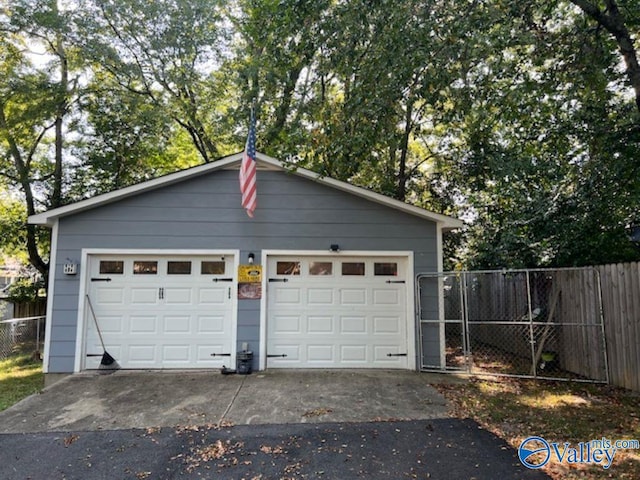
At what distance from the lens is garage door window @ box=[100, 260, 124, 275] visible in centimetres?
666

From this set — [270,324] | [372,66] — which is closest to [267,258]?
[270,324]

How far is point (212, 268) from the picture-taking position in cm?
676

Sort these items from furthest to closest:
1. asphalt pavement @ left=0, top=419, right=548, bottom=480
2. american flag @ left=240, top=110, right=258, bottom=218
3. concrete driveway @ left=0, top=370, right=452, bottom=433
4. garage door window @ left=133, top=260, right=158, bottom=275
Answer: garage door window @ left=133, top=260, right=158, bottom=275 < american flag @ left=240, top=110, right=258, bottom=218 < concrete driveway @ left=0, top=370, right=452, bottom=433 < asphalt pavement @ left=0, top=419, right=548, bottom=480

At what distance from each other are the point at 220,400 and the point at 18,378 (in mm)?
3827

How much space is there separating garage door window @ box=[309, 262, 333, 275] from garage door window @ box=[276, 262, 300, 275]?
0.25 metres

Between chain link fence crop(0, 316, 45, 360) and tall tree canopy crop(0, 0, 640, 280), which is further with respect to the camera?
chain link fence crop(0, 316, 45, 360)

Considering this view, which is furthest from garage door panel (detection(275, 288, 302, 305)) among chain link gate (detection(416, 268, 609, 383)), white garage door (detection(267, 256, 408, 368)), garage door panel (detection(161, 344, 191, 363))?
chain link gate (detection(416, 268, 609, 383))

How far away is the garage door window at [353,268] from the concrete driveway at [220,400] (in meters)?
1.68

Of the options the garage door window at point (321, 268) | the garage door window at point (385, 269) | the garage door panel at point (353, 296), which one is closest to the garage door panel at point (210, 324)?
the garage door window at point (321, 268)

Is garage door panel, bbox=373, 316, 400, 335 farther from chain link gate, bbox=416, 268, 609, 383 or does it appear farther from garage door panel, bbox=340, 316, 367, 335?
chain link gate, bbox=416, 268, 609, 383

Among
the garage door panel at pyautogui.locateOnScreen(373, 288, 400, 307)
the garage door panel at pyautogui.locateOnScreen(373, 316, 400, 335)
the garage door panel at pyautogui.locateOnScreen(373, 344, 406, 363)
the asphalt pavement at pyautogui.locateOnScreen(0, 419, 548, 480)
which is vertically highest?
the garage door panel at pyautogui.locateOnScreen(373, 288, 400, 307)

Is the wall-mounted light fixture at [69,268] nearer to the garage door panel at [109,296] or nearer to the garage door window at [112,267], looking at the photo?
the garage door window at [112,267]

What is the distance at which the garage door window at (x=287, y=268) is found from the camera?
6.84 metres

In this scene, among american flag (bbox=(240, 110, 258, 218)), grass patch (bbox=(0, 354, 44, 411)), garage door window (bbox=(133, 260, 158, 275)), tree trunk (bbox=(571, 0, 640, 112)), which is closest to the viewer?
tree trunk (bbox=(571, 0, 640, 112))
